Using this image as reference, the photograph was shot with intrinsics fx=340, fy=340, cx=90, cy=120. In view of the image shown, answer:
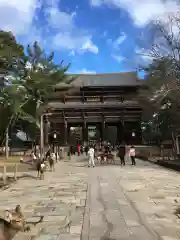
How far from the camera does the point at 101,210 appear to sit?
8.00 meters

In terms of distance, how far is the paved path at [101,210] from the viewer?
5.95m

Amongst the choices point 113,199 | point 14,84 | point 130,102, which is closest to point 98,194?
point 113,199

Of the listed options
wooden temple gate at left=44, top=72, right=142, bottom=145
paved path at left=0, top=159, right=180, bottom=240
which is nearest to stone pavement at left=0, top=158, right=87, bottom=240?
paved path at left=0, top=159, right=180, bottom=240

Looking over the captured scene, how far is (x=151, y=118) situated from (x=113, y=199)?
106ft

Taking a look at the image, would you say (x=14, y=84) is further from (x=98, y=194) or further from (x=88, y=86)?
(x=88, y=86)

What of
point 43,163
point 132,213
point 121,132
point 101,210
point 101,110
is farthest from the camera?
point 121,132

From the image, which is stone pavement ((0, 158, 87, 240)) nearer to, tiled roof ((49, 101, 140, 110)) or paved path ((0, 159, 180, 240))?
paved path ((0, 159, 180, 240))

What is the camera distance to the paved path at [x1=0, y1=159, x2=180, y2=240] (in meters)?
5.95

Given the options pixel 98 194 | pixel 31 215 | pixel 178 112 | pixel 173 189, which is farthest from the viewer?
pixel 178 112

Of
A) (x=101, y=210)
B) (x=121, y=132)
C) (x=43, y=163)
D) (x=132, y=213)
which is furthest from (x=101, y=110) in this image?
(x=132, y=213)

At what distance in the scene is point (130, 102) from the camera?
1786 inches

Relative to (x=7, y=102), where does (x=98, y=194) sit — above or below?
below

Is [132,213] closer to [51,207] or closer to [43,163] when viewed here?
[51,207]

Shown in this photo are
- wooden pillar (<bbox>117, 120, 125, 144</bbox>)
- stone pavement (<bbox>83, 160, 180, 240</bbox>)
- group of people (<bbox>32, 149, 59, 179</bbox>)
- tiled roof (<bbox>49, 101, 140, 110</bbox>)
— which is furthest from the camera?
wooden pillar (<bbox>117, 120, 125, 144</bbox>)
